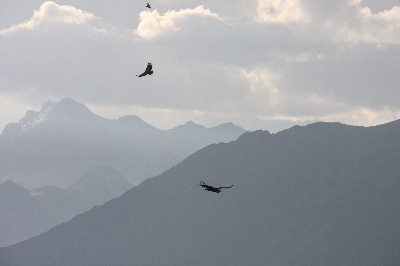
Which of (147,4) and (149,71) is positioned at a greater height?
(147,4)

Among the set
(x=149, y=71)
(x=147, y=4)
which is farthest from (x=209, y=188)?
(x=147, y=4)

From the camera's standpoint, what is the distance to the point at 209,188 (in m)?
64.4

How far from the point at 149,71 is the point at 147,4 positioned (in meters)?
9.48

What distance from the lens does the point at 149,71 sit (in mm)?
67625

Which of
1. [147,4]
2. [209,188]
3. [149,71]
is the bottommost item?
[209,188]

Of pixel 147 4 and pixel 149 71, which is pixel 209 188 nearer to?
pixel 149 71

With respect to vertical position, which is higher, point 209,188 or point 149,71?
point 149,71

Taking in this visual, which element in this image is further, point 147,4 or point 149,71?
point 147,4

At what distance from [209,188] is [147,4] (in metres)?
22.3

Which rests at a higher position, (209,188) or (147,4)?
(147,4)

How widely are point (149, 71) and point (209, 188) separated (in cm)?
1357

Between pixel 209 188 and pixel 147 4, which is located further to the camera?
pixel 147 4
